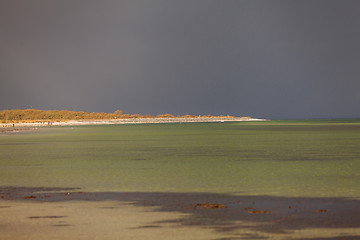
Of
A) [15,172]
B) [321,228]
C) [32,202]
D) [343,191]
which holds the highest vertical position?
[15,172]

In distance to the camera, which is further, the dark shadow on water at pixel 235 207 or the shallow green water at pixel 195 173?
the shallow green water at pixel 195 173

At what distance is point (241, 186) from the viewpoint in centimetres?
1652

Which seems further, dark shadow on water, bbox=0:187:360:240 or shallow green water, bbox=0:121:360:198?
shallow green water, bbox=0:121:360:198

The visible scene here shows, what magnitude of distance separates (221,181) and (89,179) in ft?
16.0

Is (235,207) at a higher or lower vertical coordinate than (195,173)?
lower

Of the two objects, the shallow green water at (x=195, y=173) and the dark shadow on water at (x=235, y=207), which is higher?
the shallow green water at (x=195, y=173)

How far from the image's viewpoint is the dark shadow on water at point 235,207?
408 inches

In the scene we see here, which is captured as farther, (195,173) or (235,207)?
(195,173)

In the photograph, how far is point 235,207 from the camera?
494 inches

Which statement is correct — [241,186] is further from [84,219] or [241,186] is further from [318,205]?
[84,219]

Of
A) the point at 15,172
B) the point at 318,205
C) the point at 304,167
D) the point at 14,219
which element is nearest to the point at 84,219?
the point at 14,219

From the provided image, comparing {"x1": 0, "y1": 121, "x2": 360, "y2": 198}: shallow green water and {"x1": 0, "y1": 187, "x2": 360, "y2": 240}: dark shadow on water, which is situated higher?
{"x1": 0, "y1": 121, "x2": 360, "y2": 198}: shallow green water

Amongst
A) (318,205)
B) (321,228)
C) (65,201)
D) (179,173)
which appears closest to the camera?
(321,228)

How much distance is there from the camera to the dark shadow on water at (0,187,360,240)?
10.4 metres
